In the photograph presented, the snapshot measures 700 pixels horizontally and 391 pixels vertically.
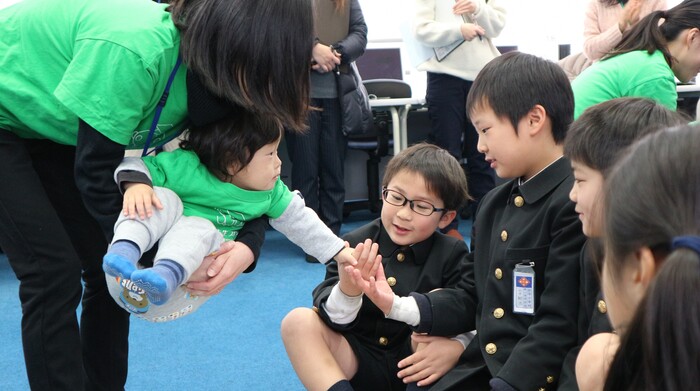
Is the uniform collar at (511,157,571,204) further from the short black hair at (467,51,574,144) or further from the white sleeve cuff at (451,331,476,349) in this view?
the white sleeve cuff at (451,331,476,349)

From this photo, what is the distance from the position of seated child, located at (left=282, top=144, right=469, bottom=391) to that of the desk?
252cm

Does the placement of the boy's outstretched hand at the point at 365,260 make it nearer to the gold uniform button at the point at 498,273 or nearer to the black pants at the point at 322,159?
the gold uniform button at the point at 498,273

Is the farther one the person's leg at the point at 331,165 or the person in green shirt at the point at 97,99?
the person's leg at the point at 331,165

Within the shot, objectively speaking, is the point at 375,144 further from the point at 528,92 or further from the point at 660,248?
the point at 660,248

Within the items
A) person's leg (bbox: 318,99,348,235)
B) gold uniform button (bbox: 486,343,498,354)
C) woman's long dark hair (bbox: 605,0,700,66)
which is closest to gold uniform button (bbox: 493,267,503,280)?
gold uniform button (bbox: 486,343,498,354)

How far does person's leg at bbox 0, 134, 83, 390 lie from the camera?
57.4 inches

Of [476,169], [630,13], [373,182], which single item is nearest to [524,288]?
[630,13]

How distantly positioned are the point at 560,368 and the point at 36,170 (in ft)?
3.77

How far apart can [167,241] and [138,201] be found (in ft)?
0.35

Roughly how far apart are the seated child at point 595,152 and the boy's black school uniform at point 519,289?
1.4 inches

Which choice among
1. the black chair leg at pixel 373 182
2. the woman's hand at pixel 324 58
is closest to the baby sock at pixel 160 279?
the woman's hand at pixel 324 58

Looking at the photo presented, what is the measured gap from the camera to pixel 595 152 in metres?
1.28

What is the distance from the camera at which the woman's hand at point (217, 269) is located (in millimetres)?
1541

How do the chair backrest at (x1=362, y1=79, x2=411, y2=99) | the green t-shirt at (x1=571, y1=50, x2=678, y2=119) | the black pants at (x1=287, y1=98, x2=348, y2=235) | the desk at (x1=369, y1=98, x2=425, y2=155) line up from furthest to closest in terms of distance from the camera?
the chair backrest at (x1=362, y1=79, x2=411, y2=99) < the desk at (x1=369, y1=98, x2=425, y2=155) < the black pants at (x1=287, y1=98, x2=348, y2=235) < the green t-shirt at (x1=571, y1=50, x2=678, y2=119)
